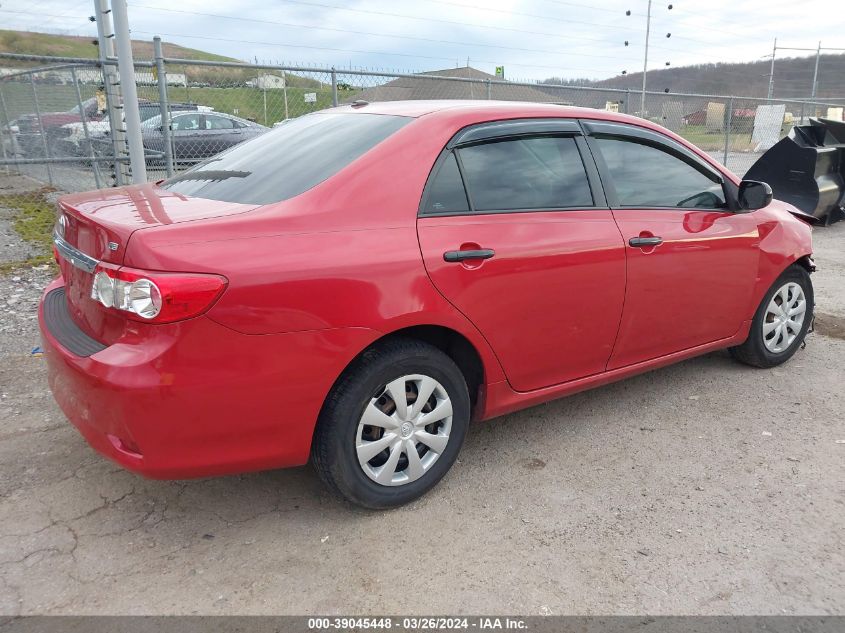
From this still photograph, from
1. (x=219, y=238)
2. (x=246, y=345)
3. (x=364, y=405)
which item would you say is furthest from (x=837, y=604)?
(x=219, y=238)

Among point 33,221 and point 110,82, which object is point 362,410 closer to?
point 110,82

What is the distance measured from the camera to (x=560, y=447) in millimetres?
3414

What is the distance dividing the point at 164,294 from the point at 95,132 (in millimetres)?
8513

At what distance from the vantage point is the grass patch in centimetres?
647

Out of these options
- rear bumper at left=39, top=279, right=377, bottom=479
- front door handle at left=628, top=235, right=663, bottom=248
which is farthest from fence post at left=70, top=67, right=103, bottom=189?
front door handle at left=628, top=235, right=663, bottom=248

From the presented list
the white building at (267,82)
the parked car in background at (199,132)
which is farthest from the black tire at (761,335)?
the parked car in background at (199,132)

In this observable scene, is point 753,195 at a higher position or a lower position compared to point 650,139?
lower

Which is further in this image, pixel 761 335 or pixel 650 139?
pixel 761 335

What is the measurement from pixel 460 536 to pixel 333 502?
0.59 m

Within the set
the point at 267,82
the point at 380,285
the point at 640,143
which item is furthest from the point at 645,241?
the point at 267,82

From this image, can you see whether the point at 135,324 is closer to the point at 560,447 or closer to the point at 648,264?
the point at 560,447

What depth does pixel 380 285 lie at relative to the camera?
100 inches

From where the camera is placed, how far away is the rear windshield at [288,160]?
275 centimetres

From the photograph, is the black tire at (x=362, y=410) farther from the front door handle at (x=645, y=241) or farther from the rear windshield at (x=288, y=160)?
the front door handle at (x=645, y=241)
